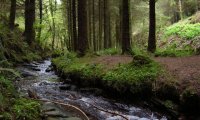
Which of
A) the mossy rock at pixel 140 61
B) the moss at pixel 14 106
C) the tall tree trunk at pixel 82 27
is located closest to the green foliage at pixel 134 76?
the mossy rock at pixel 140 61

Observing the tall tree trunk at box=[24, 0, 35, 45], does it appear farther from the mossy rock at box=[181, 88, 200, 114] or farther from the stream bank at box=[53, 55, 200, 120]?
the mossy rock at box=[181, 88, 200, 114]

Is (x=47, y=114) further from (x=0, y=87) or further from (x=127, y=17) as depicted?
(x=127, y=17)

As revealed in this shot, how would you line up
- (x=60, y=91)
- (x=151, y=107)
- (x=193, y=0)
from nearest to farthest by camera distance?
(x=151, y=107) → (x=60, y=91) → (x=193, y=0)

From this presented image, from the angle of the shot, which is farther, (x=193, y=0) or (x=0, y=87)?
(x=193, y=0)

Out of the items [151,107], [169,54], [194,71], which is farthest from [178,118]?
[169,54]

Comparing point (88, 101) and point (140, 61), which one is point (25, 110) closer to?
point (88, 101)

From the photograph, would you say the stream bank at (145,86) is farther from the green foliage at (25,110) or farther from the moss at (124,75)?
the green foliage at (25,110)

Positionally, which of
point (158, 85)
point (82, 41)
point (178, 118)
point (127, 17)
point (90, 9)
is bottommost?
point (178, 118)

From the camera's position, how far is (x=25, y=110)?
18.4ft

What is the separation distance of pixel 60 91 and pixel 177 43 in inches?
702

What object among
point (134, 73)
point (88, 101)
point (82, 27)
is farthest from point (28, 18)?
point (88, 101)

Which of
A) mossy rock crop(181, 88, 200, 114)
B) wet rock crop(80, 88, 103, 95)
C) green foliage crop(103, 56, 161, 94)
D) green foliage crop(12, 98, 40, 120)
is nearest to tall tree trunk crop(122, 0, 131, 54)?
green foliage crop(103, 56, 161, 94)

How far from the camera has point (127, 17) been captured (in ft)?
55.0

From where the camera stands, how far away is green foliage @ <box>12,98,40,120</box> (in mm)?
5389
